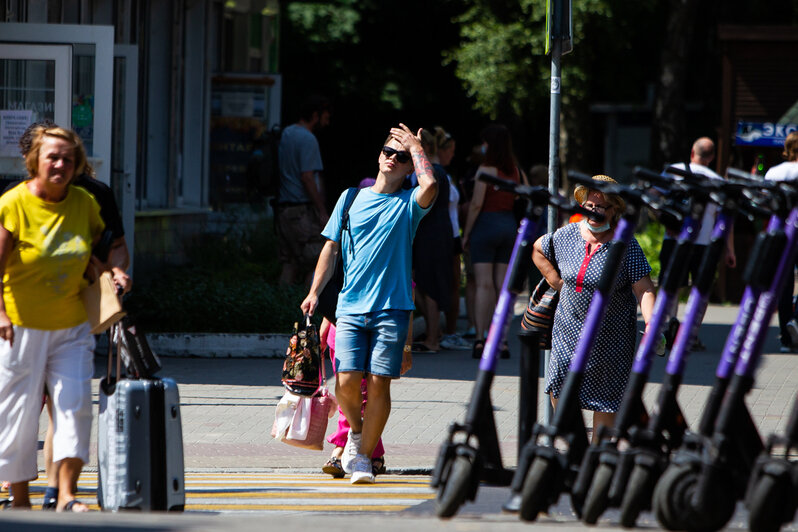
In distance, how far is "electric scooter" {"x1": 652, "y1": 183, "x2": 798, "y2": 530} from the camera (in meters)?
4.78

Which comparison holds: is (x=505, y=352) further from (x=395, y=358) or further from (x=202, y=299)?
(x=395, y=358)

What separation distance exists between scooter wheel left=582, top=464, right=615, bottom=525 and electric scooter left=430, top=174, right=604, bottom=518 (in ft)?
1.50

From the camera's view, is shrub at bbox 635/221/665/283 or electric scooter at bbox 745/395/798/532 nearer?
electric scooter at bbox 745/395/798/532

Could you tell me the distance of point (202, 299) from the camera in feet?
40.2

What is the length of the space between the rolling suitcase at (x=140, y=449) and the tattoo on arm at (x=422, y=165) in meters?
1.82

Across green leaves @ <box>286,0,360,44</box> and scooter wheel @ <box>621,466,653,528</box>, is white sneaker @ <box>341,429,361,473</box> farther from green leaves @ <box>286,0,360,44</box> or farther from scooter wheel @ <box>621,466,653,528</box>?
green leaves @ <box>286,0,360,44</box>

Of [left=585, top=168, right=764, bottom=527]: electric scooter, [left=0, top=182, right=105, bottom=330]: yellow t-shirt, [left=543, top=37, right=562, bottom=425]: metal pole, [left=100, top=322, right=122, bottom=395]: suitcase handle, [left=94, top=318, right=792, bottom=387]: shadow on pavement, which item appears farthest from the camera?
[left=94, top=318, right=792, bottom=387]: shadow on pavement

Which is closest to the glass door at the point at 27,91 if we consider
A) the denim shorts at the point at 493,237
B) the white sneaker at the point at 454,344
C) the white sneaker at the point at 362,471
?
the denim shorts at the point at 493,237

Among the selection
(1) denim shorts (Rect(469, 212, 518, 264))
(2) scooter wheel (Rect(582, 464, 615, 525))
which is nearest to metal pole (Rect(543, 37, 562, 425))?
(2) scooter wheel (Rect(582, 464, 615, 525))

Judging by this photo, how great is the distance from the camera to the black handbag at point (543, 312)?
717 centimetres

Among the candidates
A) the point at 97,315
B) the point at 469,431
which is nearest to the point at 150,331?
the point at 97,315

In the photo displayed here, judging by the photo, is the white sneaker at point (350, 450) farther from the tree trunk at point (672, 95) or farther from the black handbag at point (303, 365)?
the tree trunk at point (672, 95)

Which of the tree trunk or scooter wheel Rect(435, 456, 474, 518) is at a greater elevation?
the tree trunk

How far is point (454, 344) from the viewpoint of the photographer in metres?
12.7
